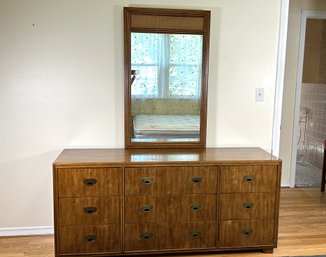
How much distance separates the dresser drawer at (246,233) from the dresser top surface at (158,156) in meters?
0.48

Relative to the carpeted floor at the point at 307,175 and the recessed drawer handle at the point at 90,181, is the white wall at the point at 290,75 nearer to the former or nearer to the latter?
the carpeted floor at the point at 307,175

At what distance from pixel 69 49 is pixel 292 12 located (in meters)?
2.68

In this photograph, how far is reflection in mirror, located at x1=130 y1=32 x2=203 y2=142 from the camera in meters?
2.76

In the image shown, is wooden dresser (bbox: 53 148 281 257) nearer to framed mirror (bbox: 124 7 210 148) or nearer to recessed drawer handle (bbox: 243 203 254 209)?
recessed drawer handle (bbox: 243 203 254 209)

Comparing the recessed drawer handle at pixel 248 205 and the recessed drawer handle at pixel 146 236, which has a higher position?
the recessed drawer handle at pixel 248 205

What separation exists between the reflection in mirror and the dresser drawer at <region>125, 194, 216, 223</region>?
1.78 feet

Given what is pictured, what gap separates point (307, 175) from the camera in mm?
4812

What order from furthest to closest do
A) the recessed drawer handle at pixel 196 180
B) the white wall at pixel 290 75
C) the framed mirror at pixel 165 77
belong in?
1. the white wall at pixel 290 75
2. the framed mirror at pixel 165 77
3. the recessed drawer handle at pixel 196 180

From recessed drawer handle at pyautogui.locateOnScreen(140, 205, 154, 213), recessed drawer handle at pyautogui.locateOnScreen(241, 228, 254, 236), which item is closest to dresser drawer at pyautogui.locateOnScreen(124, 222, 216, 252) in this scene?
recessed drawer handle at pyautogui.locateOnScreen(140, 205, 154, 213)

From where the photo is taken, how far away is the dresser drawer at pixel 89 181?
7.89 feet

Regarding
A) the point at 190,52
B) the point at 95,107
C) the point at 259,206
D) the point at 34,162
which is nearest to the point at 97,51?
the point at 95,107

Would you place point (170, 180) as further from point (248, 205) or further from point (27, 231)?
point (27, 231)

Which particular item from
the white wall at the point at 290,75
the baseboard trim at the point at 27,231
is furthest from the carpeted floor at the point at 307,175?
the baseboard trim at the point at 27,231

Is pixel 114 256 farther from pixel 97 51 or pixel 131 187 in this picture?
pixel 97 51
